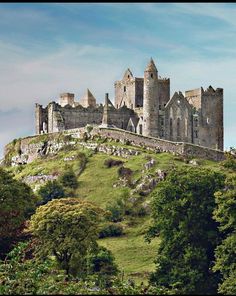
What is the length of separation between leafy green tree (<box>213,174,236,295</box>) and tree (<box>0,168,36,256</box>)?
1550 centimetres

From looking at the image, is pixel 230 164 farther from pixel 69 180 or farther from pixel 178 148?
pixel 69 180

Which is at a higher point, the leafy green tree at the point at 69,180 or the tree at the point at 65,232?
the leafy green tree at the point at 69,180

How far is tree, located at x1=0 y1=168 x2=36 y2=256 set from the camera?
2466 inches

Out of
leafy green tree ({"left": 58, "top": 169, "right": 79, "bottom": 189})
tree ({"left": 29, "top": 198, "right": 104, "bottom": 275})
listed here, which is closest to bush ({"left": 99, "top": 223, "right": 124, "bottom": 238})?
leafy green tree ({"left": 58, "top": 169, "right": 79, "bottom": 189})

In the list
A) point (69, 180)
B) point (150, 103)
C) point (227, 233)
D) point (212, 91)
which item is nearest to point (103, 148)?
point (150, 103)

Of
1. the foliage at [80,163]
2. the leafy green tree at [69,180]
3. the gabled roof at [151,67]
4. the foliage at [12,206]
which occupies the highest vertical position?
the gabled roof at [151,67]

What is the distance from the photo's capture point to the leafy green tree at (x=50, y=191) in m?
98.2

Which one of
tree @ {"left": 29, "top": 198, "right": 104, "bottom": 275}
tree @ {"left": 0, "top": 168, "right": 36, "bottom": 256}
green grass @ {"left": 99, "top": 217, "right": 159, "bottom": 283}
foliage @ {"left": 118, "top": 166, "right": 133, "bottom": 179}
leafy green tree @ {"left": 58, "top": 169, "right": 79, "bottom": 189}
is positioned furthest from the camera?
leafy green tree @ {"left": 58, "top": 169, "right": 79, "bottom": 189}

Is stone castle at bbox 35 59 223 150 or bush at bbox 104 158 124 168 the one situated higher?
stone castle at bbox 35 59 223 150

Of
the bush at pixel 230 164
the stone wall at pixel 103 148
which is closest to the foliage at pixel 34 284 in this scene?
the bush at pixel 230 164

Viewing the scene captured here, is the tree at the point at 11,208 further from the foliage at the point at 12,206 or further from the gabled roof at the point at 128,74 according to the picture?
the gabled roof at the point at 128,74

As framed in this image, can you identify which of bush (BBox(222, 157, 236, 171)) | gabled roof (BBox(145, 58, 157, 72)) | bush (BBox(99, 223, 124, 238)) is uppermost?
gabled roof (BBox(145, 58, 157, 72))

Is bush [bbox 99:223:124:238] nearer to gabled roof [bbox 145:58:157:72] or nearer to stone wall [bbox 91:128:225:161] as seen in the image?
stone wall [bbox 91:128:225:161]

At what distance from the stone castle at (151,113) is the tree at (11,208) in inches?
1544
